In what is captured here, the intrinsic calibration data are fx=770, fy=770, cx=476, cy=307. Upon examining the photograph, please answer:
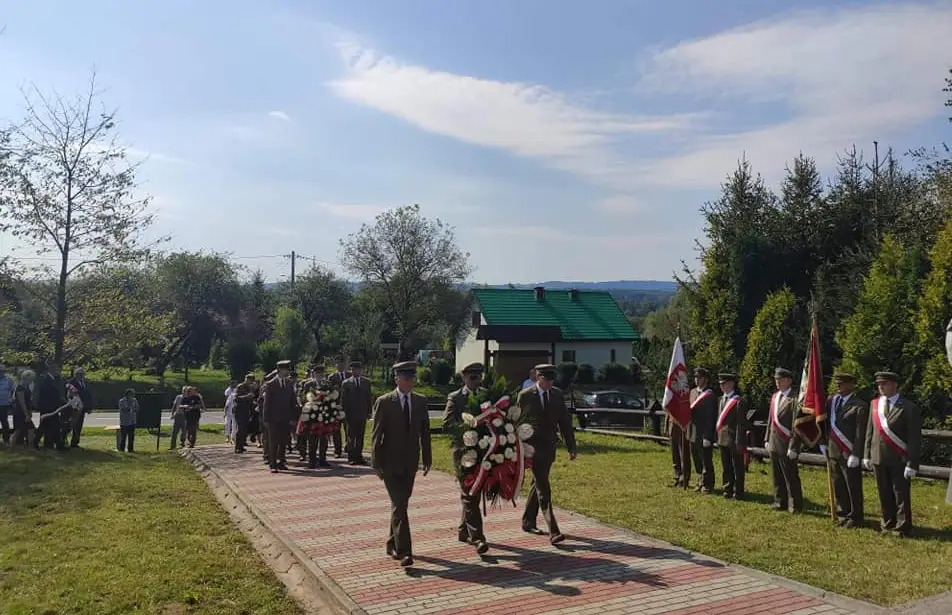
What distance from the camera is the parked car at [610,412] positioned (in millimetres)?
20875

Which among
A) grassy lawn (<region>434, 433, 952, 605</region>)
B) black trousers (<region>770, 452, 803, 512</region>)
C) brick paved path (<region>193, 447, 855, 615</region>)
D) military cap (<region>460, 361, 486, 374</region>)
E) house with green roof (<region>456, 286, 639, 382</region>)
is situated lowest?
brick paved path (<region>193, 447, 855, 615</region>)

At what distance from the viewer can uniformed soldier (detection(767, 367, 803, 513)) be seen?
1056 cm

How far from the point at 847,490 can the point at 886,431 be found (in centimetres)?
114

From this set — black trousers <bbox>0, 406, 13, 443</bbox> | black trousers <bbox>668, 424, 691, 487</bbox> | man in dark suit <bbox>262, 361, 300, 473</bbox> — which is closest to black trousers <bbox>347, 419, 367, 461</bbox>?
man in dark suit <bbox>262, 361, 300, 473</bbox>

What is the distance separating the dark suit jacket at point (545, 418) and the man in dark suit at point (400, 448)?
1286 millimetres

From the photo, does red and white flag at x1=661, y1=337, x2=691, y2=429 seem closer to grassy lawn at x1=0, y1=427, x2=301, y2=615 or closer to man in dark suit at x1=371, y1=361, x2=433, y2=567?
man in dark suit at x1=371, y1=361, x2=433, y2=567

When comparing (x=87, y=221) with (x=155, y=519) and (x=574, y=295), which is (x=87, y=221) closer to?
(x=155, y=519)

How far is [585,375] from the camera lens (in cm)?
4669

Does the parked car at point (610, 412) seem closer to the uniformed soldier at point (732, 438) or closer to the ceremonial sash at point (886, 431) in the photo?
the uniformed soldier at point (732, 438)

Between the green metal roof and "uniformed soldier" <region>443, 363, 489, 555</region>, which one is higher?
the green metal roof

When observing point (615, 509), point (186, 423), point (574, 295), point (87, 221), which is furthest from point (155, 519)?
point (574, 295)

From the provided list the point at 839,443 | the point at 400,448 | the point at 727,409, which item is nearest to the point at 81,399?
the point at 400,448

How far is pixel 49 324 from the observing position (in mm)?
21203

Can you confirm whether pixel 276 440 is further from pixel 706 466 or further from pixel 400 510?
pixel 706 466
